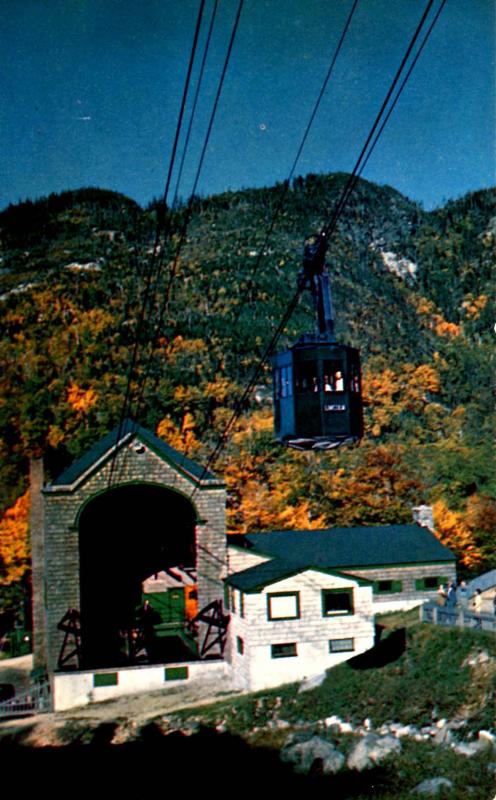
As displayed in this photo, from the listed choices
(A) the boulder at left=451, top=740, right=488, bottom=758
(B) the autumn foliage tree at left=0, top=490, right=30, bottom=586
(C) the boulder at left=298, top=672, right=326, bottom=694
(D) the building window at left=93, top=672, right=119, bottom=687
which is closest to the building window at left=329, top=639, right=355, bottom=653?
(C) the boulder at left=298, top=672, right=326, bottom=694

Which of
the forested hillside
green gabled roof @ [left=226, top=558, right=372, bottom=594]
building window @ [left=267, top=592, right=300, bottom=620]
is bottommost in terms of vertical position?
building window @ [left=267, top=592, right=300, bottom=620]

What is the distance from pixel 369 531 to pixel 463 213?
4349 inches

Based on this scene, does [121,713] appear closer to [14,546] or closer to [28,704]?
[28,704]

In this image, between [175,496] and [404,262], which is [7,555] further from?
[404,262]

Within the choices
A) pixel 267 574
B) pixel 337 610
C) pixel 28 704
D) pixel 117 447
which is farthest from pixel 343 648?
pixel 28 704

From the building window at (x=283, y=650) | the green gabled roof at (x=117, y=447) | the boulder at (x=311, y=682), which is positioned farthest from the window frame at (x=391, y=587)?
the green gabled roof at (x=117, y=447)

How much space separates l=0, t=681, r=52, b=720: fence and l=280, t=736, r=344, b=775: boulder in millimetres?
11674

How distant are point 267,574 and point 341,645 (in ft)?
12.3

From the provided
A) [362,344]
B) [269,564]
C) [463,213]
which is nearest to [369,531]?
[269,564]

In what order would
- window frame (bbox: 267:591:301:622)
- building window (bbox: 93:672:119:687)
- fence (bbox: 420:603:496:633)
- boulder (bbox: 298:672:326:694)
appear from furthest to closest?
building window (bbox: 93:672:119:687) → window frame (bbox: 267:591:301:622) → boulder (bbox: 298:672:326:694) → fence (bbox: 420:603:496:633)

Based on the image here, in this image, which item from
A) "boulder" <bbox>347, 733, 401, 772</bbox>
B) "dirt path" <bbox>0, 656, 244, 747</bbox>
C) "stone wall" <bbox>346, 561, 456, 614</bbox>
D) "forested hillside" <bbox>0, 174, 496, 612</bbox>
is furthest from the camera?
"forested hillside" <bbox>0, 174, 496, 612</bbox>

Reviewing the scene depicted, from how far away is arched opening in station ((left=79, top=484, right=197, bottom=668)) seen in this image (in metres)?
41.9

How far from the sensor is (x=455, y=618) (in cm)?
3238

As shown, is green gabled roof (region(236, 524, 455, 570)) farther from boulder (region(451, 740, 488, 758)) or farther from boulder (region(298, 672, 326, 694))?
boulder (region(451, 740, 488, 758))
